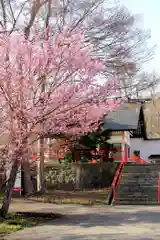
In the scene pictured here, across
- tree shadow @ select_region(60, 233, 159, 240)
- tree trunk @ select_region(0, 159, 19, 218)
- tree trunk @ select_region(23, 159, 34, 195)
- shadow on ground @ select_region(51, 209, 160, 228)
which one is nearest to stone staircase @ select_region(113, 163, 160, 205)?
shadow on ground @ select_region(51, 209, 160, 228)

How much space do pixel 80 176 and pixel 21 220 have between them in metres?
13.7

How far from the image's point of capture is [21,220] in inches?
555

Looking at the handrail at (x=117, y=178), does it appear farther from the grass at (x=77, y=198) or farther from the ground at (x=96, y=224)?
the ground at (x=96, y=224)

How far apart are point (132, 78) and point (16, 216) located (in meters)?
11.4

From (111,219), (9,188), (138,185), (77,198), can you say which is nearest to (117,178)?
(138,185)

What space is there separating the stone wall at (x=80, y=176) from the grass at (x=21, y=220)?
1122 centimetres

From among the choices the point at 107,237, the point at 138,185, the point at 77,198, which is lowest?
the point at 107,237

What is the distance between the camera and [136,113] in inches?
1499

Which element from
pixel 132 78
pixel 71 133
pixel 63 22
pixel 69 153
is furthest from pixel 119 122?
pixel 71 133

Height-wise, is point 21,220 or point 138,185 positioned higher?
→ point 138,185

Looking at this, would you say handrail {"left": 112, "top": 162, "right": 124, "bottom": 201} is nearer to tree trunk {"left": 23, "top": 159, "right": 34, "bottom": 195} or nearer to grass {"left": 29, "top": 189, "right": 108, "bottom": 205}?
grass {"left": 29, "top": 189, "right": 108, "bottom": 205}

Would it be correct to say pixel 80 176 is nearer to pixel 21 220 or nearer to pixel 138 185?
pixel 138 185

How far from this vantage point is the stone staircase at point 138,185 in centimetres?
2109

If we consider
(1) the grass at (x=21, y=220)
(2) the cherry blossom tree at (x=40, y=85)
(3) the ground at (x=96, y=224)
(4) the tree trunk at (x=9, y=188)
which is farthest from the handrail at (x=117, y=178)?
(2) the cherry blossom tree at (x=40, y=85)
